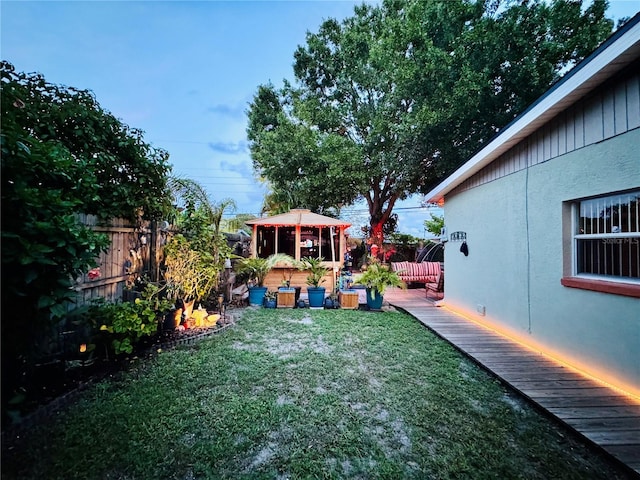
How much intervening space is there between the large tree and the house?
661 cm

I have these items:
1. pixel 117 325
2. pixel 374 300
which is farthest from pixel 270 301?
pixel 117 325

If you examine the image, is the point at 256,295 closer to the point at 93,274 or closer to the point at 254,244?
the point at 254,244

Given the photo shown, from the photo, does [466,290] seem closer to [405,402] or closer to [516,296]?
[516,296]

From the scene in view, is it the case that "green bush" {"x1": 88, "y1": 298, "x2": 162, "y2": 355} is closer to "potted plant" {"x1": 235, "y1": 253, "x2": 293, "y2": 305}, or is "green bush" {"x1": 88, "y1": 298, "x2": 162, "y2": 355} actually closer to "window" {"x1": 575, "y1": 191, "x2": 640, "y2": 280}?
"potted plant" {"x1": 235, "y1": 253, "x2": 293, "y2": 305}

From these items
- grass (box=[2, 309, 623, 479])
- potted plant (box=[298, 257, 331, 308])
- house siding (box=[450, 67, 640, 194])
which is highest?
house siding (box=[450, 67, 640, 194])

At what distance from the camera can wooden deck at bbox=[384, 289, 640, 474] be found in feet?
7.04

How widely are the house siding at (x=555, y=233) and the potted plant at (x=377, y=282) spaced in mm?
1502

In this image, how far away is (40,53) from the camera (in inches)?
122

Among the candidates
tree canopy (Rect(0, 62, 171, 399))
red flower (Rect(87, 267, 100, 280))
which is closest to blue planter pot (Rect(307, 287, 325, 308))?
red flower (Rect(87, 267, 100, 280))

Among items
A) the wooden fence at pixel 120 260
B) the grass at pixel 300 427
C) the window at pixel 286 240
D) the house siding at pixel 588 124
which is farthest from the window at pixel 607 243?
the window at pixel 286 240

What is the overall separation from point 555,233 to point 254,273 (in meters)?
5.97

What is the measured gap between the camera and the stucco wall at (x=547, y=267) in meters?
2.91

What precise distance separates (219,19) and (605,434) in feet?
25.2

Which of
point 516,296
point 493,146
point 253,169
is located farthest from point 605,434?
point 253,169
